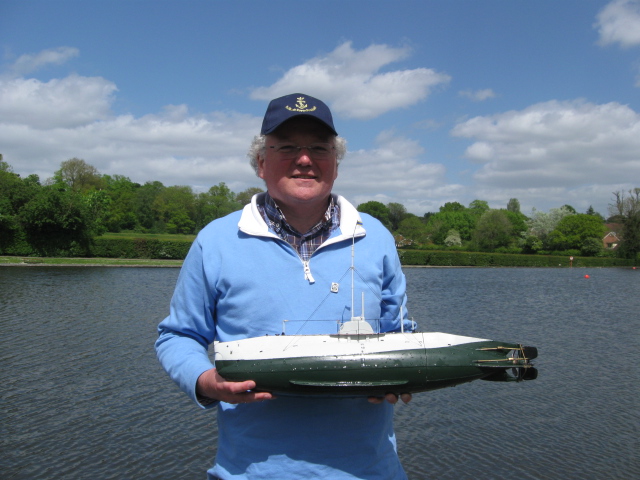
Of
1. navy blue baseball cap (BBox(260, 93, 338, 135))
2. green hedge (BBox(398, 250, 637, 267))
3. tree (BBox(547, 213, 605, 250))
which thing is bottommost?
green hedge (BBox(398, 250, 637, 267))

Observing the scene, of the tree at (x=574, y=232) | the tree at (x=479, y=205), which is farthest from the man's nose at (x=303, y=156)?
the tree at (x=479, y=205)

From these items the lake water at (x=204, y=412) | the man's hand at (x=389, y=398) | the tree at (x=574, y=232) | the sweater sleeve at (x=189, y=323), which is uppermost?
the tree at (x=574, y=232)

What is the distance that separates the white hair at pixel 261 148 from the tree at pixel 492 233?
102734mm

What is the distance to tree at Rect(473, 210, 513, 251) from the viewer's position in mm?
102438

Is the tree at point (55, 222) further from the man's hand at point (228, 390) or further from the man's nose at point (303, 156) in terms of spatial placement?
the man's hand at point (228, 390)

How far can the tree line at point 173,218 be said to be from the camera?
57.9 metres

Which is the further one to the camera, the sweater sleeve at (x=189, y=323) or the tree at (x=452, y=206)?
the tree at (x=452, y=206)

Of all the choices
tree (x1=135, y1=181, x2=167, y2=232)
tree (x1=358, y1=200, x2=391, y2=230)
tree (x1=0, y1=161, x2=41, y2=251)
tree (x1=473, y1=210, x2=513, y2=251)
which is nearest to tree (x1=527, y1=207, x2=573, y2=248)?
tree (x1=473, y1=210, x2=513, y2=251)

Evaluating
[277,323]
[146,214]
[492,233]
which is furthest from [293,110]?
[146,214]

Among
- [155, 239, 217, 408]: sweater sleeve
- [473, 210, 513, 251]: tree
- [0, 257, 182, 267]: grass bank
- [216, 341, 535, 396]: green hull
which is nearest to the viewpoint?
[216, 341, 535, 396]: green hull

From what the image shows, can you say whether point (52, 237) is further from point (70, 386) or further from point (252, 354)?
point (252, 354)

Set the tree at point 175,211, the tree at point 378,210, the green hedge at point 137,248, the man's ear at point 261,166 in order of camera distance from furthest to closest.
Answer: the tree at point 378,210
the tree at point 175,211
the green hedge at point 137,248
the man's ear at point 261,166

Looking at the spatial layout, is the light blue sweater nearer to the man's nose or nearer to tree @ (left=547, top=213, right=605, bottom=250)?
the man's nose

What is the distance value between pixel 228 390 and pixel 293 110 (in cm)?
149
